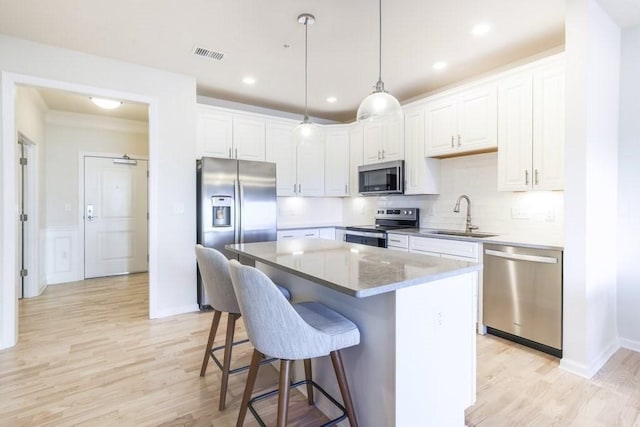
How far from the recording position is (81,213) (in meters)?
5.26

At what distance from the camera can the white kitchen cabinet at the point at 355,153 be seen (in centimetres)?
468

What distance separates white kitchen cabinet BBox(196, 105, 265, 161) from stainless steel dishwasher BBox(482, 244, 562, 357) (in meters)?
2.96

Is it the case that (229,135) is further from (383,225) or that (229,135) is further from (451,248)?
(451,248)

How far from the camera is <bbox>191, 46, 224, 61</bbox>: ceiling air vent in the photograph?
9.82 ft

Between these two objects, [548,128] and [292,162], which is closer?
[548,128]

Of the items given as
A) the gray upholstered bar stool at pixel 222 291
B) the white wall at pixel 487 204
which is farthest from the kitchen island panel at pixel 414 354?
the white wall at pixel 487 204

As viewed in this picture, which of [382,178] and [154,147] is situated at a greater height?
[154,147]

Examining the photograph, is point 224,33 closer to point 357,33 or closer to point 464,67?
point 357,33

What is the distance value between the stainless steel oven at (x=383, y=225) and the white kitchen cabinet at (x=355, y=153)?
1.74 ft

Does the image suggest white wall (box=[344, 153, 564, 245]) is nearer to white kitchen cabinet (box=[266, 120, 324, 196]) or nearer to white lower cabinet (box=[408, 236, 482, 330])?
white lower cabinet (box=[408, 236, 482, 330])

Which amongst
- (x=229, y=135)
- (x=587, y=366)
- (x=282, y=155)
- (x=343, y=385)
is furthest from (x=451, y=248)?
(x=229, y=135)

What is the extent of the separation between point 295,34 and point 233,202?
1.88 m

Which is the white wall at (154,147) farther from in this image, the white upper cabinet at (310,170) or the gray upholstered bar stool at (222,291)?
the gray upholstered bar stool at (222,291)

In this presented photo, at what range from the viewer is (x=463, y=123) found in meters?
3.37
